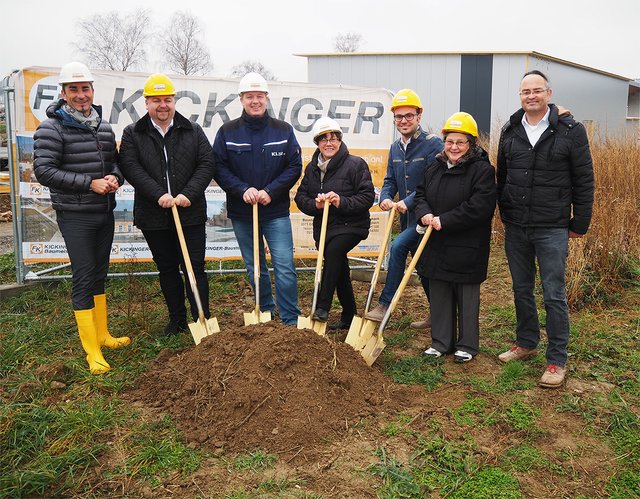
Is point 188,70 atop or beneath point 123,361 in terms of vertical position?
atop

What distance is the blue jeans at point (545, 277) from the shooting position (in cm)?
404

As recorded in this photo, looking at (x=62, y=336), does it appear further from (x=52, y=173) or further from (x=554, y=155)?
(x=554, y=155)

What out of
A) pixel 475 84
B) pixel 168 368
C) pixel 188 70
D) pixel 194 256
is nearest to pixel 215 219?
pixel 194 256

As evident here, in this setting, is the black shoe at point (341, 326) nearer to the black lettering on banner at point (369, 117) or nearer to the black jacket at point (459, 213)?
the black jacket at point (459, 213)

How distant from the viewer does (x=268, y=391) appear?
11.8 ft

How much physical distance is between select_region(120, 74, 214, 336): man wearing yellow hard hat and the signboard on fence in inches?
66.6

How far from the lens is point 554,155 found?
153 inches

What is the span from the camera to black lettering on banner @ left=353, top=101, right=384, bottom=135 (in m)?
6.69

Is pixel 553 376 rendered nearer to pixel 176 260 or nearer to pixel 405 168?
pixel 405 168

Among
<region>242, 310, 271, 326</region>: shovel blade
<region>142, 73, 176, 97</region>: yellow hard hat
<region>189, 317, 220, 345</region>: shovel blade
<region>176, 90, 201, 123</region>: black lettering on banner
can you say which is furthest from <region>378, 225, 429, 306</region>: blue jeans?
<region>176, 90, 201, 123</region>: black lettering on banner

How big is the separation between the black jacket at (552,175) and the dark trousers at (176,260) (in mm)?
2575

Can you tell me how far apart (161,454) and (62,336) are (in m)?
2.32

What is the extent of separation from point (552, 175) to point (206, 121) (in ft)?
12.7

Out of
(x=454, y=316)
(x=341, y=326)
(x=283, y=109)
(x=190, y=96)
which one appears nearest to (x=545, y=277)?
(x=454, y=316)
